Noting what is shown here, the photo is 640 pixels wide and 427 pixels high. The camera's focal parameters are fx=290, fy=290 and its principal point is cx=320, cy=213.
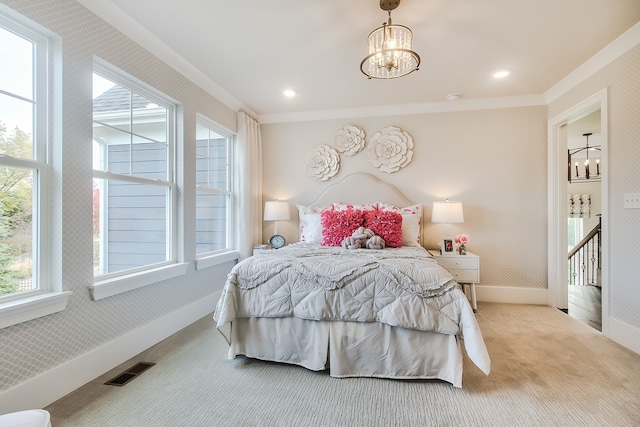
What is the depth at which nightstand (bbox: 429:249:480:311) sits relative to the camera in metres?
3.25

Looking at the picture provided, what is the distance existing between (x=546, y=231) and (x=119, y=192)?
4.59 m

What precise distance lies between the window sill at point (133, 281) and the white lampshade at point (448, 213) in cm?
283

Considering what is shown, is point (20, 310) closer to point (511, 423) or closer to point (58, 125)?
point (58, 125)

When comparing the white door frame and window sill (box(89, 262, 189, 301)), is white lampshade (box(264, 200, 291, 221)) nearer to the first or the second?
window sill (box(89, 262, 189, 301))

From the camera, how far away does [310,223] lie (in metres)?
3.67

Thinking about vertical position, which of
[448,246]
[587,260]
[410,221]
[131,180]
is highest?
[131,180]

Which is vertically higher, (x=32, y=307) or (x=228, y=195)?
(x=228, y=195)

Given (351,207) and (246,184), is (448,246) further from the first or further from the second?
(246,184)

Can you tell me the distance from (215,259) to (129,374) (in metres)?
1.44

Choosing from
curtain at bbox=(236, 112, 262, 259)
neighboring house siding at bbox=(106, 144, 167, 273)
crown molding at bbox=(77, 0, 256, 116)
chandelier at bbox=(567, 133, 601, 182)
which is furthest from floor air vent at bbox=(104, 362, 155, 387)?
chandelier at bbox=(567, 133, 601, 182)

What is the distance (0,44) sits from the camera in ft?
5.33

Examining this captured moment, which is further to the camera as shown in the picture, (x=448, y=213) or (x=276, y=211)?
(x=276, y=211)

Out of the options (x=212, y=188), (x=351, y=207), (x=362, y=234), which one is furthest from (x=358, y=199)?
(x=212, y=188)

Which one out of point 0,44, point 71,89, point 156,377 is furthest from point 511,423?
point 0,44
